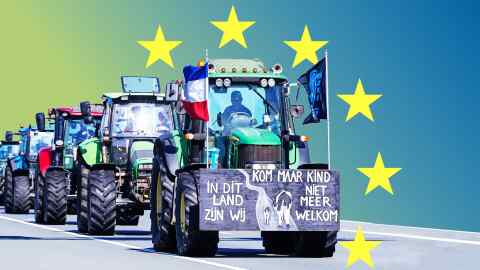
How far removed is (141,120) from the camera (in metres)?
32.7

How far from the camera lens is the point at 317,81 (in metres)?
23.7

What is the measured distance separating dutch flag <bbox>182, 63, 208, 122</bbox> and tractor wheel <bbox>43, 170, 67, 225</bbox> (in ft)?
38.5

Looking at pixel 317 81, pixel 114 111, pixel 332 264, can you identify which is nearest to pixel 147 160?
pixel 114 111

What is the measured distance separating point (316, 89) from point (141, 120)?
378 inches

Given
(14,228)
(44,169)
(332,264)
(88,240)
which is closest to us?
(332,264)

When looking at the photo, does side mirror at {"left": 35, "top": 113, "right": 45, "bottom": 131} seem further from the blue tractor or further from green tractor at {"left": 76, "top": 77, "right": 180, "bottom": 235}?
green tractor at {"left": 76, "top": 77, "right": 180, "bottom": 235}

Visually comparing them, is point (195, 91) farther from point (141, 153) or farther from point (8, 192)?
point (8, 192)

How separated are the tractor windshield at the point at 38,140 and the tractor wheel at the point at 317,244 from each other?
25212 millimetres

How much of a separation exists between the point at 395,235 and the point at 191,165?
10.6m

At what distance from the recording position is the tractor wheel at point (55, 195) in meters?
34.7

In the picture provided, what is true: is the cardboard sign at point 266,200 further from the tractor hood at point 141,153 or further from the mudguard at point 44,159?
the mudguard at point 44,159

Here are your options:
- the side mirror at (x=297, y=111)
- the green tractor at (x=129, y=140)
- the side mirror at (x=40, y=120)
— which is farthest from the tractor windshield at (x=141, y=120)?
the side mirror at (x=297, y=111)

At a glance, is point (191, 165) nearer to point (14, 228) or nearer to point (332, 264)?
point (332, 264)

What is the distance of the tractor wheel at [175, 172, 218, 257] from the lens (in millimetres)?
22094
